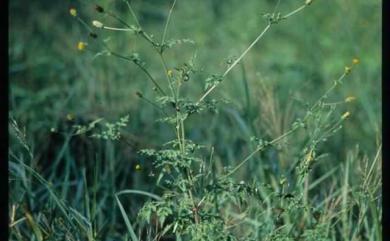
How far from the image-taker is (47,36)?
16.6 feet

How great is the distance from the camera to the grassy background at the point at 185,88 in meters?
2.79

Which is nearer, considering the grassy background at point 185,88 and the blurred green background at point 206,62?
the grassy background at point 185,88

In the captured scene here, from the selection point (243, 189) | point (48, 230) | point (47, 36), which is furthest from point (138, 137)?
point (47, 36)

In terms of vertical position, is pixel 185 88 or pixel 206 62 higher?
pixel 206 62

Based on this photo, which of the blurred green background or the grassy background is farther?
the blurred green background

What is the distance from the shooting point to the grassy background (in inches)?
110

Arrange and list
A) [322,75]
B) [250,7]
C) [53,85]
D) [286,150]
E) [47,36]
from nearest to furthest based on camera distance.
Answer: [286,150], [53,85], [322,75], [47,36], [250,7]

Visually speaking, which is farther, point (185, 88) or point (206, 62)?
point (206, 62)

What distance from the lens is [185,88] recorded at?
4.06 m

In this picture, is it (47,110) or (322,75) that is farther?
(322,75)

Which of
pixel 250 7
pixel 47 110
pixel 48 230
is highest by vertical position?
pixel 250 7

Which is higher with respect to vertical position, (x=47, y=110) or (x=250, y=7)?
(x=250, y=7)
